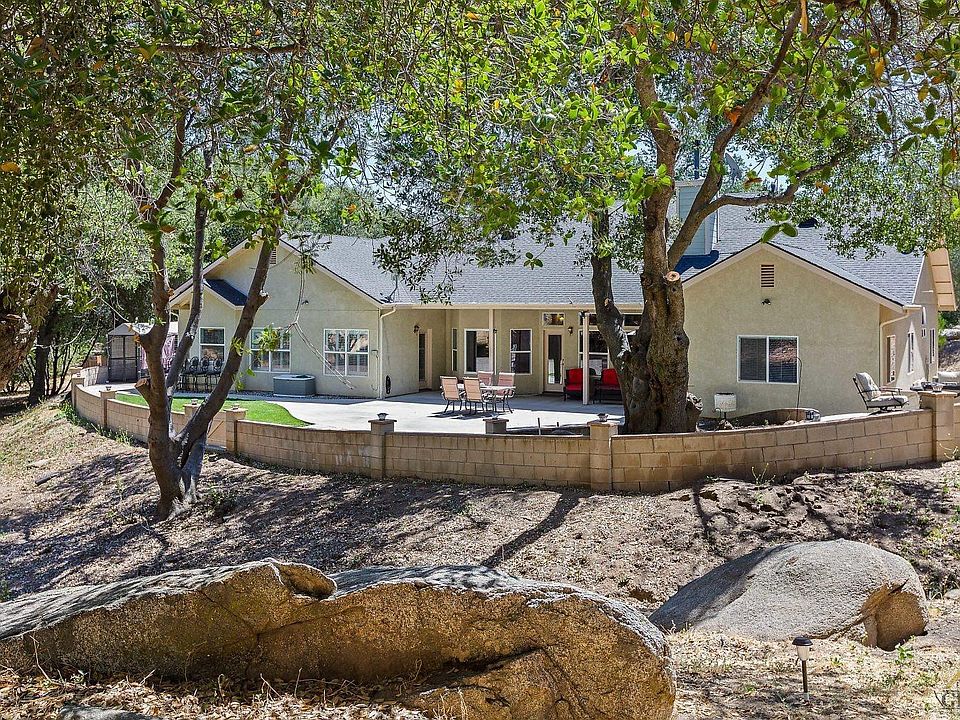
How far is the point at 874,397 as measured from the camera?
60.6ft

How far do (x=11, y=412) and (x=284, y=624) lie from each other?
29642mm

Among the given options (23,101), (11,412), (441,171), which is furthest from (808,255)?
(11,412)

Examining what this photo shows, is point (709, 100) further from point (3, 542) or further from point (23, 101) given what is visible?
point (3, 542)

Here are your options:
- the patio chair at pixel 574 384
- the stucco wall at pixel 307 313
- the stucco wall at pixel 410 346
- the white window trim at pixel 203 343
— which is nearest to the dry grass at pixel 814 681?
the patio chair at pixel 574 384

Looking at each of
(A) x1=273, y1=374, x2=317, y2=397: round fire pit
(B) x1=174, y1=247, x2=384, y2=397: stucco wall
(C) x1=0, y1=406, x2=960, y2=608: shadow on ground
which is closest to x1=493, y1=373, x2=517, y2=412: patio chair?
(B) x1=174, y1=247, x2=384, y2=397: stucco wall

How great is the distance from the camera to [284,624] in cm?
469

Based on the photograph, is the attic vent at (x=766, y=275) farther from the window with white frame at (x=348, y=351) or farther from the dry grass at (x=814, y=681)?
the dry grass at (x=814, y=681)

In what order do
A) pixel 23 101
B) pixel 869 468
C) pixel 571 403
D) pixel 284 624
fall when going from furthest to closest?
pixel 571 403 < pixel 869 468 < pixel 23 101 < pixel 284 624

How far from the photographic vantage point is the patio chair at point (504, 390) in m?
23.0

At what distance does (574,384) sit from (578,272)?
3.51 metres

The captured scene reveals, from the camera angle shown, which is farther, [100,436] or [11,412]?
[11,412]

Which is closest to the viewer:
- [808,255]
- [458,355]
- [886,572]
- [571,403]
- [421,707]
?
[421,707]

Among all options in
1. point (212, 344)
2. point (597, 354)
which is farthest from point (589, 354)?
point (212, 344)

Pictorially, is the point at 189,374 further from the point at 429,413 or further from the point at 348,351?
the point at 429,413
